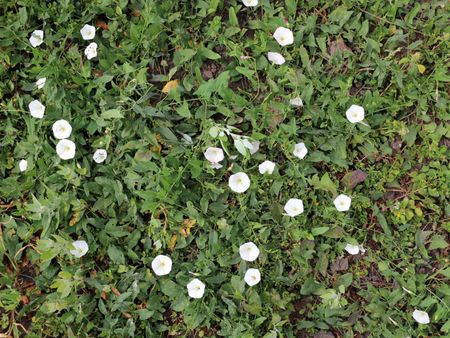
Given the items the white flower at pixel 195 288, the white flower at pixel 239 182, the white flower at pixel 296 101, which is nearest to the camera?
the white flower at pixel 195 288

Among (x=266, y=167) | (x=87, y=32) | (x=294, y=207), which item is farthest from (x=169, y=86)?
(x=294, y=207)

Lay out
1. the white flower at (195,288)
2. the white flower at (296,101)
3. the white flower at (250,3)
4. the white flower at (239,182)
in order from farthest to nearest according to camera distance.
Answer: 1. the white flower at (250,3)
2. the white flower at (296,101)
3. the white flower at (239,182)
4. the white flower at (195,288)

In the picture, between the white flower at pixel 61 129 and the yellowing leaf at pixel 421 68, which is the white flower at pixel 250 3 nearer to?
the yellowing leaf at pixel 421 68

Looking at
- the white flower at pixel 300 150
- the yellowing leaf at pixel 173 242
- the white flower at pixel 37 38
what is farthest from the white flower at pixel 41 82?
the white flower at pixel 300 150

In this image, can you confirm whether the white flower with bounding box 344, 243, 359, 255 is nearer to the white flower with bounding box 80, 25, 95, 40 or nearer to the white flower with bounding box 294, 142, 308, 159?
the white flower with bounding box 294, 142, 308, 159

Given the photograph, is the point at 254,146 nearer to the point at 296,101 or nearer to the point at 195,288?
the point at 296,101

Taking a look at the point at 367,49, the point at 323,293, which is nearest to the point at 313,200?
the point at 323,293

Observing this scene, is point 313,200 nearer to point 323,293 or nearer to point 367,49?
point 323,293
